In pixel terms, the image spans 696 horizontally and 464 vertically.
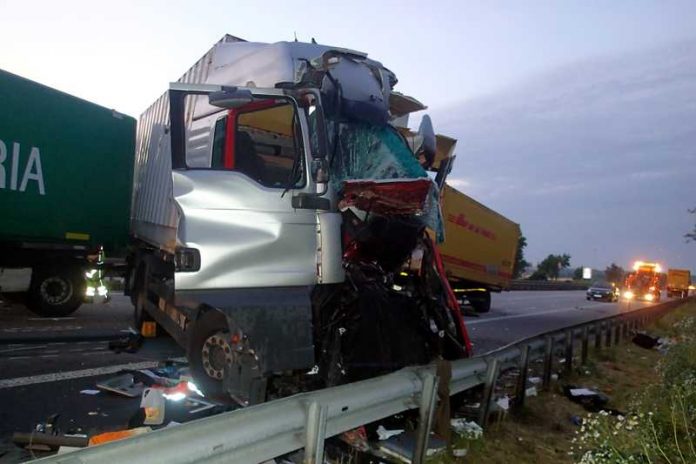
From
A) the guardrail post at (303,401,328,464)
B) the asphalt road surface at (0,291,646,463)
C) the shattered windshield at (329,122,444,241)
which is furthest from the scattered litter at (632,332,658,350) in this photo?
the guardrail post at (303,401,328,464)

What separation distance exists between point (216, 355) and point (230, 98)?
1980 millimetres

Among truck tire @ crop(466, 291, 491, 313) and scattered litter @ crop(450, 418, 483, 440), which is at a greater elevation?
truck tire @ crop(466, 291, 491, 313)

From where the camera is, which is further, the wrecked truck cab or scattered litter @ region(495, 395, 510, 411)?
scattered litter @ region(495, 395, 510, 411)

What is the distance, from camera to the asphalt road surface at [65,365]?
4414mm

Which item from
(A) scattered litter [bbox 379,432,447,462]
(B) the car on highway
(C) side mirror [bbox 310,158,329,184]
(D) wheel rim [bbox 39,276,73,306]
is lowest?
(A) scattered litter [bbox 379,432,447,462]

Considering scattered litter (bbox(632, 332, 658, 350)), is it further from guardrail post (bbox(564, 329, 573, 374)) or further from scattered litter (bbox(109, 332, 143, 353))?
scattered litter (bbox(109, 332, 143, 353))

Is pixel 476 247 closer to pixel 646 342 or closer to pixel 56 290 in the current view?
pixel 646 342

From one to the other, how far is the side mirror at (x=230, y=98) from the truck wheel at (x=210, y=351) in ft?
5.23

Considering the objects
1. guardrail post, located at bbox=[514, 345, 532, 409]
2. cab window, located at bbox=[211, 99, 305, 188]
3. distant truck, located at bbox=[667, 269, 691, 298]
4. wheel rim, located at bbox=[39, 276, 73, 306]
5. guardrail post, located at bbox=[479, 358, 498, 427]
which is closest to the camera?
cab window, located at bbox=[211, 99, 305, 188]

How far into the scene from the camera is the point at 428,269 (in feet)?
16.3

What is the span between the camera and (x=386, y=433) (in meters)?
4.20

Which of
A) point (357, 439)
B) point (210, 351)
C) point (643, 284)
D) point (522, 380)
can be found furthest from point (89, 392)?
point (643, 284)

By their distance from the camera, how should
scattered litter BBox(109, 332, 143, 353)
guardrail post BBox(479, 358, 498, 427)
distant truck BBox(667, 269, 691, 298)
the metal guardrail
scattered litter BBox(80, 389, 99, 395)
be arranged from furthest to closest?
distant truck BBox(667, 269, 691, 298), scattered litter BBox(109, 332, 143, 353), scattered litter BBox(80, 389, 99, 395), guardrail post BBox(479, 358, 498, 427), the metal guardrail

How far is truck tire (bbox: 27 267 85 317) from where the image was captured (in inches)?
362
